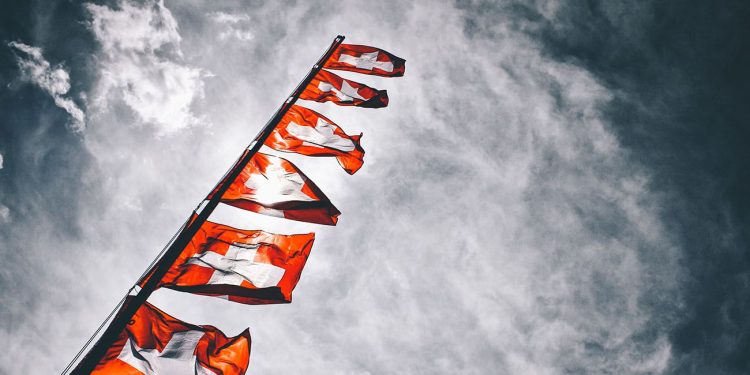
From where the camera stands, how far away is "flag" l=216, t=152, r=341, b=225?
6.02 metres

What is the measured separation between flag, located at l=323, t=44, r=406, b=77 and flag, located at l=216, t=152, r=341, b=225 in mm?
4234

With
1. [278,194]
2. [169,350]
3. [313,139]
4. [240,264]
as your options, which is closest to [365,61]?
[313,139]

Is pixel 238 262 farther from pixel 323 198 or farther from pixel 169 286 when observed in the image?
pixel 323 198

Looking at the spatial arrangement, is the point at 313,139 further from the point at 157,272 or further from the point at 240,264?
the point at 157,272

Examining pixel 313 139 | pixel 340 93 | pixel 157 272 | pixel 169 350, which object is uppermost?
pixel 340 93

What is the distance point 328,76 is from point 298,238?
4.87 m

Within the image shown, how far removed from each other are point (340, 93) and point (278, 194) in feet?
12.5

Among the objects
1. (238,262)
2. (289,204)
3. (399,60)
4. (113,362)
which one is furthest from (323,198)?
(399,60)

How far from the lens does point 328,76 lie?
9312 millimetres

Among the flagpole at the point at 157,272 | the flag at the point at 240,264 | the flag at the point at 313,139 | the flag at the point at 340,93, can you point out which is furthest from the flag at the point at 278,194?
the flag at the point at 340,93

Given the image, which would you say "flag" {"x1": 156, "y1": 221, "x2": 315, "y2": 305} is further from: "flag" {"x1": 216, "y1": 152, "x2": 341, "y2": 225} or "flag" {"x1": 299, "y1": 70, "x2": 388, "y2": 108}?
"flag" {"x1": 299, "y1": 70, "x2": 388, "y2": 108}

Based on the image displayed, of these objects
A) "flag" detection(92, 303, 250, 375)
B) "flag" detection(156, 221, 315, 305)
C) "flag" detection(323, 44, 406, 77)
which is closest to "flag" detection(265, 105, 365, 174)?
"flag" detection(156, 221, 315, 305)

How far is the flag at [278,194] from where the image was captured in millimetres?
6020

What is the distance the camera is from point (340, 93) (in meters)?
9.05
